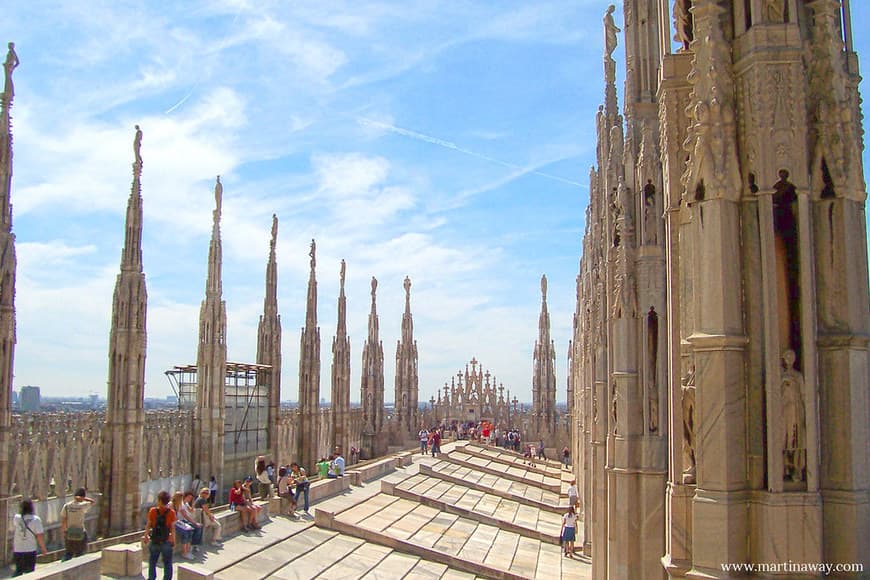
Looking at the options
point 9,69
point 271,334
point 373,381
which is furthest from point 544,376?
point 9,69

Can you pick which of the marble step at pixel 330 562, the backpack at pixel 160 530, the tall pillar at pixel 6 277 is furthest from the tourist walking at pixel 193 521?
the tall pillar at pixel 6 277

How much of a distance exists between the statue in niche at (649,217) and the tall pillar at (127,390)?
1534cm

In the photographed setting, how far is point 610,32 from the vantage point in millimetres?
13219

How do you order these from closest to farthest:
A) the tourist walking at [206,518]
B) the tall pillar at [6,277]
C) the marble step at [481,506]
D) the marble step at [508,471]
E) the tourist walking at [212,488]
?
the tourist walking at [206,518]
the tall pillar at [6,277]
the marble step at [481,506]
the tourist walking at [212,488]
the marble step at [508,471]

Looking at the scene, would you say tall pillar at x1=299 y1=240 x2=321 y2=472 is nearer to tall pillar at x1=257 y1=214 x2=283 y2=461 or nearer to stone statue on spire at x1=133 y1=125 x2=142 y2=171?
tall pillar at x1=257 y1=214 x2=283 y2=461

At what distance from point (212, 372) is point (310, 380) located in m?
8.57

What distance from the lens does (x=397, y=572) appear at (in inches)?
550

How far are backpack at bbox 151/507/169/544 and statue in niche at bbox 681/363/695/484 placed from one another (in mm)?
7715

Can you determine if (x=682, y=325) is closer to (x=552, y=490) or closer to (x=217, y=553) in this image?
(x=217, y=553)

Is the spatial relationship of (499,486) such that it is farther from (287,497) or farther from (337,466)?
(287,497)

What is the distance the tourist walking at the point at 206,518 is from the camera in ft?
41.4

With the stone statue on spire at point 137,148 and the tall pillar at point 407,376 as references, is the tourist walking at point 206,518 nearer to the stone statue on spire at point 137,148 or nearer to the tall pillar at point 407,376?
the stone statue on spire at point 137,148

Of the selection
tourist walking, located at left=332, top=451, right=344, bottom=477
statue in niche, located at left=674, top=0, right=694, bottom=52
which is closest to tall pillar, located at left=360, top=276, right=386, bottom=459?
tourist walking, located at left=332, top=451, right=344, bottom=477

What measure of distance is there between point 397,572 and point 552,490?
15.9 metres
